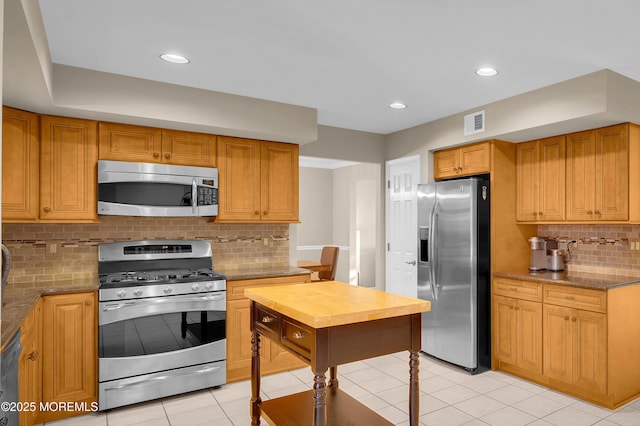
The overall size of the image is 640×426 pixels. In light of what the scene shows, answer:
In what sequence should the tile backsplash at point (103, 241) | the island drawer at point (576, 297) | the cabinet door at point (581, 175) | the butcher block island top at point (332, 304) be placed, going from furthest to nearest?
the cabinet door at point (581, 175) → the tile backsplash at point (103, 241) → the island drawer at point (576, 297) → the butcher block island top at point (332, 304)

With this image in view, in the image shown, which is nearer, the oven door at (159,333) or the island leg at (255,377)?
the island leg at (255,377)

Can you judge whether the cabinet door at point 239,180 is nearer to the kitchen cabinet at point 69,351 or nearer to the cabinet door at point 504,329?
the kitchen cabinet at point 69,351

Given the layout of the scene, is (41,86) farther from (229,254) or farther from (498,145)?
(498,145)

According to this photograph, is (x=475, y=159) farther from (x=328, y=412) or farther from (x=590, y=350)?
(x=328, y=412)

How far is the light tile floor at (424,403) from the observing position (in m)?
3.05

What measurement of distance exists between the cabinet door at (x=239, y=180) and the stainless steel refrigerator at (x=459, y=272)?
1826mm

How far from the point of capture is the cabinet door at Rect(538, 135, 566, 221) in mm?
3895

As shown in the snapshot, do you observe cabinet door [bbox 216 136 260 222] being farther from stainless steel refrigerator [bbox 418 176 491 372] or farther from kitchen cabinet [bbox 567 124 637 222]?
kitchen cabinet [bbox 567 124 637 222]

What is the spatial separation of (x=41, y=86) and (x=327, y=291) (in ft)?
7.31

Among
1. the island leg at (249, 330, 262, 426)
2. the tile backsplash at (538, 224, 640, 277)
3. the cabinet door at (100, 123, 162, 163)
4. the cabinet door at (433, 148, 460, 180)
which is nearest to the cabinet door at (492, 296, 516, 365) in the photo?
the tile backsplash at (538, 224, 640, 277)

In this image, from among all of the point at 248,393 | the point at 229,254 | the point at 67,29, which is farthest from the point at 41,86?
the point at 248,393

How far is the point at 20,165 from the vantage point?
3.09 metres

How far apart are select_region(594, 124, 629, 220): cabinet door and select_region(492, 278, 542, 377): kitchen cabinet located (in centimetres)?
86

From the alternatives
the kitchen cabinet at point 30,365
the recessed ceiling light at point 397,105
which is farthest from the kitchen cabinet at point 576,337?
the kitchen cabinet at point 30,365
